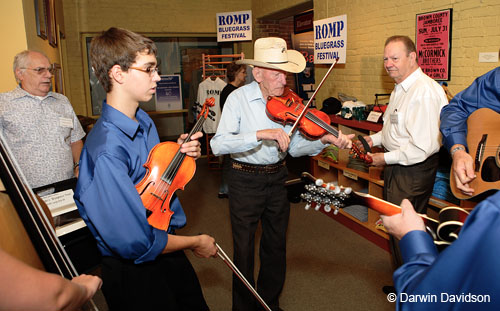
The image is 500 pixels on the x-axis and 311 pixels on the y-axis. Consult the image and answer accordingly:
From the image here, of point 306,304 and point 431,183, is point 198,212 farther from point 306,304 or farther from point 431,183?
point 431,183

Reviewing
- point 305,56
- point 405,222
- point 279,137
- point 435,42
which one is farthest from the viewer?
point 305,56

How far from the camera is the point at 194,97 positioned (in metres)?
7.28

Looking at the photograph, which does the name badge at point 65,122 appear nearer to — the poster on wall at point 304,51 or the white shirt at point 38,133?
the white shirt at point 38,133

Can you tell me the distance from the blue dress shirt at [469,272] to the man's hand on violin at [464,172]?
1254 mm

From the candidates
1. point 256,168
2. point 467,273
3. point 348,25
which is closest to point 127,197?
point 467,273

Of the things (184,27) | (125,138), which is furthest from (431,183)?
(184,27)

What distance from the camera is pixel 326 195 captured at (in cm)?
157

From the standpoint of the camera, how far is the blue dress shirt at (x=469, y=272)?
763 mm

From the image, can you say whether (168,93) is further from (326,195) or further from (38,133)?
(326,195)

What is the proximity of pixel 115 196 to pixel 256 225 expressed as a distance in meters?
1.40

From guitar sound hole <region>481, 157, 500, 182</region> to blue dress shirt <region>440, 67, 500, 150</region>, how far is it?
202 millimetres

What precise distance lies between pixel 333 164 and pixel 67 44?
6.02 meters

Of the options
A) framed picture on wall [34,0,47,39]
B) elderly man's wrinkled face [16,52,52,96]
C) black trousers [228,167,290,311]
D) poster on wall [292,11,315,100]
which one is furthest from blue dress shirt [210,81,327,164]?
poster on wall [292,11,315,100]

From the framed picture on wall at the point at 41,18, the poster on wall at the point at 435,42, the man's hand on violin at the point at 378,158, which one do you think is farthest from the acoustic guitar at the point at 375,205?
the framed picture on wall at the point at 41,18
